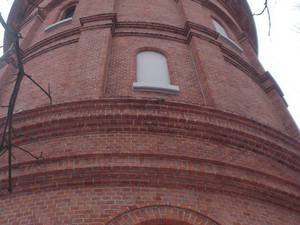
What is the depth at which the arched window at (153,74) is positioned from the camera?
23.9ft

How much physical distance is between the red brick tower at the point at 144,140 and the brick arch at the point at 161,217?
0.02 m

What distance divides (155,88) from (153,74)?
84 cm

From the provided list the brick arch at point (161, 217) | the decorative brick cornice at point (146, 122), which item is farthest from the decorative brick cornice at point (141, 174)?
the decorative brick cornice at point (146, 122)

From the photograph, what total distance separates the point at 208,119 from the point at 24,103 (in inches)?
167

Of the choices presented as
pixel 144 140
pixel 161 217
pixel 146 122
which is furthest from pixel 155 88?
pixel 161 217

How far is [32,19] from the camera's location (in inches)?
484

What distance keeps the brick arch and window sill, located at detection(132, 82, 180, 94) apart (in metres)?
2.98

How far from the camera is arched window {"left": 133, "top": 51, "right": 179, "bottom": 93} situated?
7273mm

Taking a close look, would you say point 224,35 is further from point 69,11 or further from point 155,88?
point 69,11

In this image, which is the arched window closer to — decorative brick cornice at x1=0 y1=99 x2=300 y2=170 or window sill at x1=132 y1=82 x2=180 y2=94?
window sill at x1=132 y1=82 x2=180 y2=94

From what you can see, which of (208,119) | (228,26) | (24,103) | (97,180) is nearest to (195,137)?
(208,119)

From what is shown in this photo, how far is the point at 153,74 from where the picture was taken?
26.3ft

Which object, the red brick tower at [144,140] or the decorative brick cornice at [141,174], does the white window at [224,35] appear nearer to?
the red brick tower at [144,140]

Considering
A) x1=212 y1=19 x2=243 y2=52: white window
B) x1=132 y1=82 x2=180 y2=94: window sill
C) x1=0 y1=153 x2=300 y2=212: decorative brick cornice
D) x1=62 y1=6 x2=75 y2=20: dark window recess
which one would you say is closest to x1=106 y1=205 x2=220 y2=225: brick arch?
x1=0 y1=153 x2=300 y2=212: decorative brick cornice
